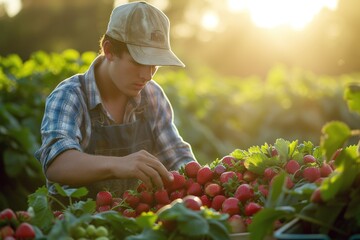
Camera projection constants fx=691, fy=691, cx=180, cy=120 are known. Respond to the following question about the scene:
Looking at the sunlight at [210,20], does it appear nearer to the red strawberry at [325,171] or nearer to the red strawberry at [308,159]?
the red strawberry at [308,159]

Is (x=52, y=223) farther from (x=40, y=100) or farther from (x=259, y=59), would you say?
(x=259, y=59)

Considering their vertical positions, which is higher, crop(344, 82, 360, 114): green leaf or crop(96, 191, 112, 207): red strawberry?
crop(344, 82, 360, 114): green leaf

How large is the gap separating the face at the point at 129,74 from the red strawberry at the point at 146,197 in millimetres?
889

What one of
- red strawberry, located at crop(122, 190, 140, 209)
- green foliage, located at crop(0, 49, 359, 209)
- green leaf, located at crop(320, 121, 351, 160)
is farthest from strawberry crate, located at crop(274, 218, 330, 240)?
green foliage, located at crop(0, 49, 359, 209)

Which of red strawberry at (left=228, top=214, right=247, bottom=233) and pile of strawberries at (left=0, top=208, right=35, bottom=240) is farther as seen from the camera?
red strawberry at (left=228, top=214, right=247, bottom=233)

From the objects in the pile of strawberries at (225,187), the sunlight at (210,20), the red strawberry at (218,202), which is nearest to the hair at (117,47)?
the pile of strawberries at (225,187)

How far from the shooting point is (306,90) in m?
10.9

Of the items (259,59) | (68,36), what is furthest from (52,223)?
(259,59)

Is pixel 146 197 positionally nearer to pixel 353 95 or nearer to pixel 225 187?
pixel 225 187

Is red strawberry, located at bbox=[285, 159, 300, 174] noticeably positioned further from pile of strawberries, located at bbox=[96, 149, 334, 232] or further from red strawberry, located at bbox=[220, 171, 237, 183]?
red strawberry, located at bbox=[220, 171, 237, 183]

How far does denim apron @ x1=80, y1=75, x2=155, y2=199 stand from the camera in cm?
359

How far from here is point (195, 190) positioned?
105 inches

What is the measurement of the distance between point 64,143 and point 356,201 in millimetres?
1486

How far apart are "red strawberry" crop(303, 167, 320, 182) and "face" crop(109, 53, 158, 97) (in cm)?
119
